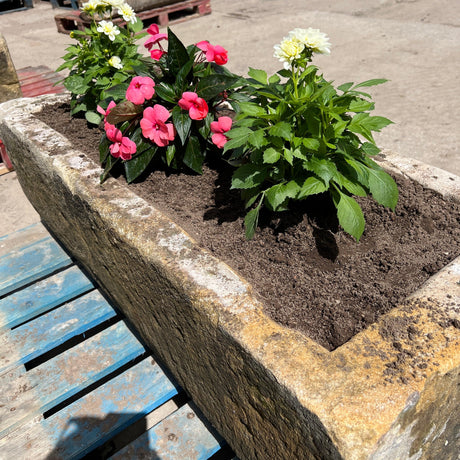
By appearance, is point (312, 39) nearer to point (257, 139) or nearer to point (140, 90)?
point (257, 139)

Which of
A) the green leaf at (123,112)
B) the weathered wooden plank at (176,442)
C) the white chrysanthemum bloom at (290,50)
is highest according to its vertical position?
the white chrysanthemum bloom at (290,50)

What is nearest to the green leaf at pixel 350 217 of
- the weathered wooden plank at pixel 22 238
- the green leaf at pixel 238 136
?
the green leaf at pixel 238 136

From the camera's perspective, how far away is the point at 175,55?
2.07 metres

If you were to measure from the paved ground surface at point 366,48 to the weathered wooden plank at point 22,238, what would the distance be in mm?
606

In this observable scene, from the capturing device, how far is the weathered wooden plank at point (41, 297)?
7.18ft

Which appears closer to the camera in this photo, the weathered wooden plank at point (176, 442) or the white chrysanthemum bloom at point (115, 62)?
the weathered wooden plank at point (176, 442)

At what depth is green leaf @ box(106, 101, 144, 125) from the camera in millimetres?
1989

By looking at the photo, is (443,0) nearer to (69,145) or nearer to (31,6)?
(69,145)

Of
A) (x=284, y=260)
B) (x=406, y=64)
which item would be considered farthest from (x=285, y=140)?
(x=406, y=64)

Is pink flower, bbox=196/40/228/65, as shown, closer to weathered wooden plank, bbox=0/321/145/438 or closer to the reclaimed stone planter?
the reclaimed stone planter

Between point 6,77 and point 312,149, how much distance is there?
3.09 meters

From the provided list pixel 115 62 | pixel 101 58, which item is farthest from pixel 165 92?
pixel 101 58

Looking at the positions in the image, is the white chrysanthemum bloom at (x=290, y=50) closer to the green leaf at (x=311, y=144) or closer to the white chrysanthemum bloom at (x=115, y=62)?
the green leaf at (x=311, y=144)

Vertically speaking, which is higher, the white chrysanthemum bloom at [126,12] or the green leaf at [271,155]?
the white chrysanthemum bloom at [126,12]
